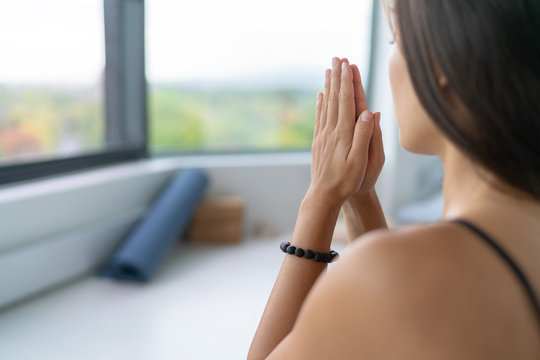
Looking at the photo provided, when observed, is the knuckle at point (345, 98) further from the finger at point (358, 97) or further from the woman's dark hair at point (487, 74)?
the woman's dark hair at point (487, 74)

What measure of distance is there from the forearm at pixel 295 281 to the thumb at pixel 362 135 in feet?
0.28

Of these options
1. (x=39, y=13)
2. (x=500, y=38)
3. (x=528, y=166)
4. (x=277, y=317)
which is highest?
(x=39, y=13)

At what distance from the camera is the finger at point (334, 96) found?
0.73 metres

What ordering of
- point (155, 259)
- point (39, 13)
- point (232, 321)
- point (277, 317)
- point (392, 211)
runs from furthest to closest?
point (392, 211), point (39, 13), point (155, 259), point (232, 321), point (277, 317)

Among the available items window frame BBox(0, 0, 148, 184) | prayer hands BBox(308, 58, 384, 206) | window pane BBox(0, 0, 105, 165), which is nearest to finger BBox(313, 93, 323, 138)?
prayer hands BBox(308, 58, 384, 206)

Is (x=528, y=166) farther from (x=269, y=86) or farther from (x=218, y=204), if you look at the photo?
(x=269, y=86)

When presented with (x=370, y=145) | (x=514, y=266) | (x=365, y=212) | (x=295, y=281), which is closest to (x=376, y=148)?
(x=370, y=145)

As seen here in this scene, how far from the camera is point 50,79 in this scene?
5.71ft

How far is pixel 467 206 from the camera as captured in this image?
51cm

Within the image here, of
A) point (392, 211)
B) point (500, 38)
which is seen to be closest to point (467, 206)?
point (500, 38)

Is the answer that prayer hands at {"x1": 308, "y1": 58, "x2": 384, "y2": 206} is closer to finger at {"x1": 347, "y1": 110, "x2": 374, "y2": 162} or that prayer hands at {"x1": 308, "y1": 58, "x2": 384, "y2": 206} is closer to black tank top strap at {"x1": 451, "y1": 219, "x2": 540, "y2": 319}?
finger at {"x1": 347, "y1": 110, "x2": 374, "y2": 162}

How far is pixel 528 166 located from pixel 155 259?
1.18 metres

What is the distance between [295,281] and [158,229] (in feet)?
3.15

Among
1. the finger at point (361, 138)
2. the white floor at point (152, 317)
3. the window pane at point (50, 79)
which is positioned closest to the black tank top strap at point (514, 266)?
the finger at point (361, 138)
